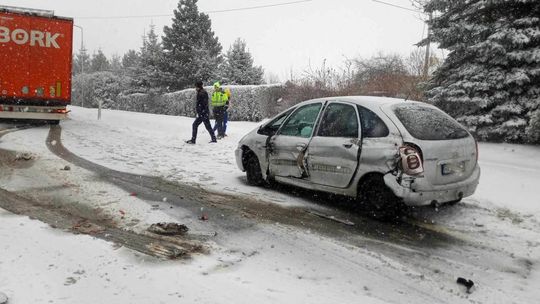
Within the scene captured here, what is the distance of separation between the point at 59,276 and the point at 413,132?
396cm

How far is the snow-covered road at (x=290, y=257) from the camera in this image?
345 centimetres

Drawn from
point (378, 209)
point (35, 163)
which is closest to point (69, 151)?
point (35, 163)

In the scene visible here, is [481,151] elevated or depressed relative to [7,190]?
elevated

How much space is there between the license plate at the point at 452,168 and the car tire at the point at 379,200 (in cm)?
63

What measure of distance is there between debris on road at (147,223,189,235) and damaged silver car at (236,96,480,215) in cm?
211

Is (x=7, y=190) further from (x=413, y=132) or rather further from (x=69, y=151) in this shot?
(x=413, y=132)

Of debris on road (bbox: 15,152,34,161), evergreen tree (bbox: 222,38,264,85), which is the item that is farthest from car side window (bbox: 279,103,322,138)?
evergreen tree (bbox: 222,38,264,85)

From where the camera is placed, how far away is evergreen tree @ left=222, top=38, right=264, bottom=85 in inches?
1249

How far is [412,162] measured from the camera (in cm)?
510

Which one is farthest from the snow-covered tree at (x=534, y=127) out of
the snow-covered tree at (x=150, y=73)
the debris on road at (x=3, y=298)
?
the snow-covered tree at (x=150, y=73)

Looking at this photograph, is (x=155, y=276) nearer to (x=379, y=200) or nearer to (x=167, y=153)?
(x=379, y=200)

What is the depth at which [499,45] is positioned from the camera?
10320 mm

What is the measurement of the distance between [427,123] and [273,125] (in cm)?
261

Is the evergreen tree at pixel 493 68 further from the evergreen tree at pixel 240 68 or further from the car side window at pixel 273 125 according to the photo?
the evergreen tree at pixel 240 68
